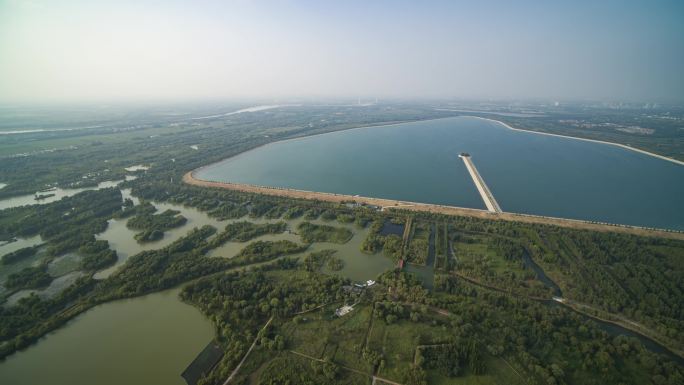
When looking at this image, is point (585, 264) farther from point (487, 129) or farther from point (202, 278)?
point (487, 129)

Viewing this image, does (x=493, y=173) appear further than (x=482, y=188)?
Yes

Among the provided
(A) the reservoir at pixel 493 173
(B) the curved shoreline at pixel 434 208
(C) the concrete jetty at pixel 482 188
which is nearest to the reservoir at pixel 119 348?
(B) the curved shoreline at pixel 434 208

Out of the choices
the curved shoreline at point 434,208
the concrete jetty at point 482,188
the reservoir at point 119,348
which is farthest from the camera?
the concrete jetty at point 482,188

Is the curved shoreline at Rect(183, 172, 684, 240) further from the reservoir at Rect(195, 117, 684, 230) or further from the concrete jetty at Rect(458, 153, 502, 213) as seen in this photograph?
the reservoir at Rect(195, 117, 684, 230)

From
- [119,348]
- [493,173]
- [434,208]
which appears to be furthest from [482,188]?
[119,348]

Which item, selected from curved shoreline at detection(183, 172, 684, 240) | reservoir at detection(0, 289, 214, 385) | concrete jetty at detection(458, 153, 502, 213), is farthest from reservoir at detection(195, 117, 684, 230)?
reservoir at detection(0, 289, 214, 385)

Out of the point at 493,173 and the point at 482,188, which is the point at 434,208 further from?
the point at 493,173

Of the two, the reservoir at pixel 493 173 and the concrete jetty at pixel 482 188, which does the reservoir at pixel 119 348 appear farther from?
the concrete jetty at pixel 482 188
